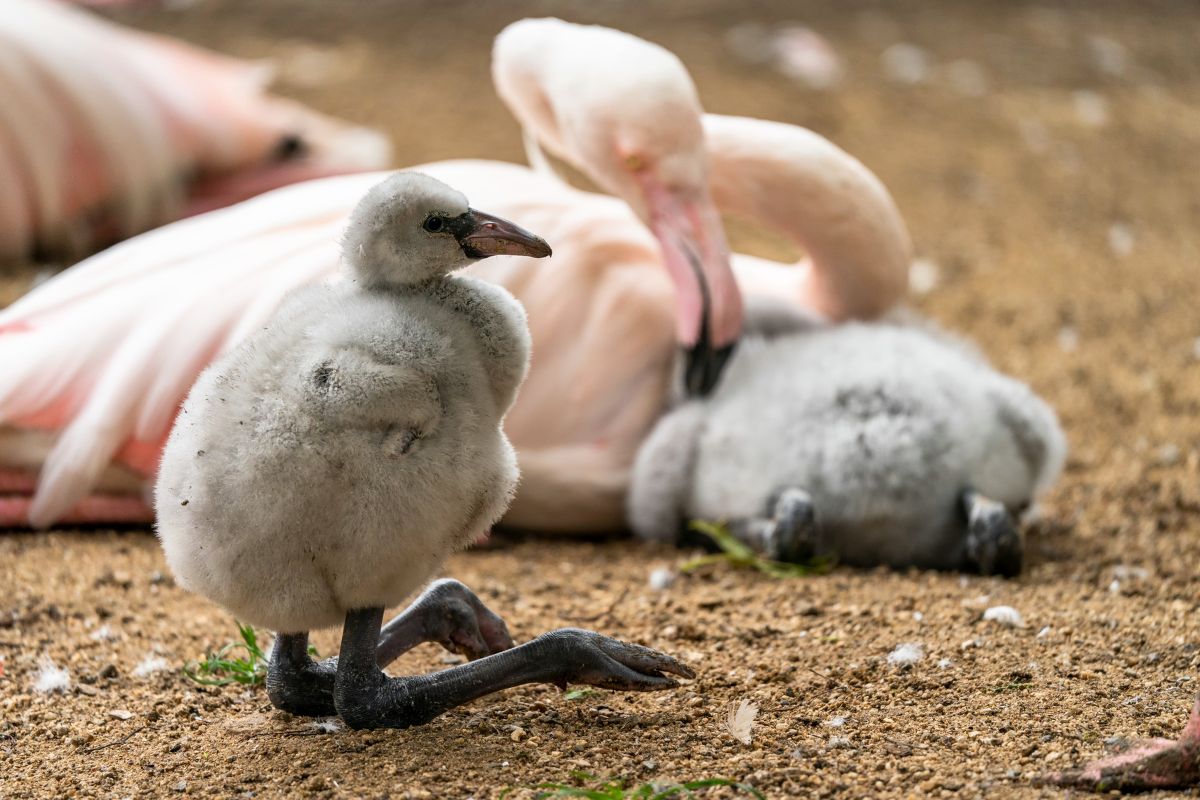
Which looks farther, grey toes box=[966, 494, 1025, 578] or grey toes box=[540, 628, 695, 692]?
grey toes box=[966, 494, 1025, 578]

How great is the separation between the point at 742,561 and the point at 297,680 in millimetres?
1231

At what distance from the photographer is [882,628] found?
2.70m

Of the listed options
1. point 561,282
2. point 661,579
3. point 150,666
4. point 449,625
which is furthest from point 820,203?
point 150,666

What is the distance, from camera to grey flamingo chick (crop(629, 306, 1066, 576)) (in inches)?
125

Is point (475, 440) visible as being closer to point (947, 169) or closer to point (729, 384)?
point (729, 384)

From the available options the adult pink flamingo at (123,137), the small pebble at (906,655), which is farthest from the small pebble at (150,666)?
the adult pink flamingo at (123,137)

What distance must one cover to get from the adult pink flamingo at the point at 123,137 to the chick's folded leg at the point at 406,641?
124 inches

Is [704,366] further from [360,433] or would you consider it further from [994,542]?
[360,433]

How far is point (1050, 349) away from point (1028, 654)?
2408 mm

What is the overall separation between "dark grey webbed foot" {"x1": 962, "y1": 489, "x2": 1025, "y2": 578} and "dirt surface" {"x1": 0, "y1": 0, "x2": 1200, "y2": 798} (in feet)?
0.21

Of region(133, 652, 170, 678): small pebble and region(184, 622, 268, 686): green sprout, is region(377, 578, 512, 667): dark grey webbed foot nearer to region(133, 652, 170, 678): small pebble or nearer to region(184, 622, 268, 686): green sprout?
region(184, 622, 268, 686): green sprout

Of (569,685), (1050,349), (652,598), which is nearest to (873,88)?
(1050,349)

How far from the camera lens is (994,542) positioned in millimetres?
3076

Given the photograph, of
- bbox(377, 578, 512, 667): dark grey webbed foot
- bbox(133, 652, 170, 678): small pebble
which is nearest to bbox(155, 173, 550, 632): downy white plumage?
bbox(377, 578, 512, 667): dark grey webbed foot
